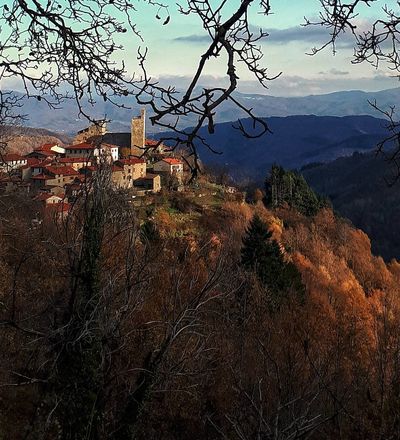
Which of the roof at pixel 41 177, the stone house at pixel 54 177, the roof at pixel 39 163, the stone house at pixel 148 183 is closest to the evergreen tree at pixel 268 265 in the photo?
the stone house at pixel 148 183

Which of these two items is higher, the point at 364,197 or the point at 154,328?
the point at 154,328

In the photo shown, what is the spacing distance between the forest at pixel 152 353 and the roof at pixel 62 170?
60.9 ft

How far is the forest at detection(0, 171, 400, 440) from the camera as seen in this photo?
523 centimetres

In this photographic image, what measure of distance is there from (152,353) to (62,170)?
33.2 metres

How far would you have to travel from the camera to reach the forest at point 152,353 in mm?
5234

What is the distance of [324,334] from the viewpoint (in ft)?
48.0

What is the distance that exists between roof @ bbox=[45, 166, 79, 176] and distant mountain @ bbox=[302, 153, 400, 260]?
33.7m

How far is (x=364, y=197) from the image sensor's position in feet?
304

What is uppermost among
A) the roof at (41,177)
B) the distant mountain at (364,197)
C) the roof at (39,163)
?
the roof at (39,163)

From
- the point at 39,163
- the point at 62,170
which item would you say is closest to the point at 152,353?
the point at 62,170

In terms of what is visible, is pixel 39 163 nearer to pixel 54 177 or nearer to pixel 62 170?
pixel 62 170

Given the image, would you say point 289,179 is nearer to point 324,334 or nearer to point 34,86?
point 324,334

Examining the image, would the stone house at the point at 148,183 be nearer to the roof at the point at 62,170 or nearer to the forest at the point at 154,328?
the roof at the point at 62,170

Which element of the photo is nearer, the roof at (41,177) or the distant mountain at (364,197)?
the roof at (41,177)
